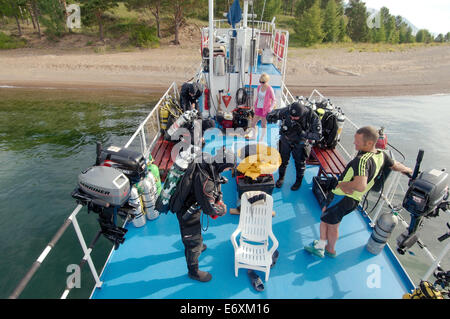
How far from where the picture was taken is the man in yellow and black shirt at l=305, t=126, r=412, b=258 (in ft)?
9.89

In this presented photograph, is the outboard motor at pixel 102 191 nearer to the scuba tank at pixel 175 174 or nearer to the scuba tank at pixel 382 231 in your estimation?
the scuba tank at pixel 175 174

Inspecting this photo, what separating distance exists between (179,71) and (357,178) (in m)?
25.5

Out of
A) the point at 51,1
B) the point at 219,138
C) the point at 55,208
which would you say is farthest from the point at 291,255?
the point at 51,1

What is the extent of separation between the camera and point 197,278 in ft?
11.2

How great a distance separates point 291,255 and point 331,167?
2.41 m

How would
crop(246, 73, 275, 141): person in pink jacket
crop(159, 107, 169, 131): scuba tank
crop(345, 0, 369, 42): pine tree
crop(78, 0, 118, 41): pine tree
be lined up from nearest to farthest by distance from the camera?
1. crop(246, 73, 275, 141): person in pink jacket
2. crop(159, 107, 169, 131): scuba tank
3. crop(78, 0, 118, 41): pine tree
4. crop(345, 0, 369, 42): pine tree

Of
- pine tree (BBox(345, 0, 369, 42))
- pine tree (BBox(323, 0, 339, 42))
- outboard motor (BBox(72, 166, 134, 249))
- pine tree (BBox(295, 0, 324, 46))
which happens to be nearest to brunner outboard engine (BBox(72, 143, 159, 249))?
outboard motor (BBox(72, 166, 134, 249))

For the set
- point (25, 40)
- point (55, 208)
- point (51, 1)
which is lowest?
point (55, 208)

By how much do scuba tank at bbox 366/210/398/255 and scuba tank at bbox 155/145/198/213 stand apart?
2860 millimetres

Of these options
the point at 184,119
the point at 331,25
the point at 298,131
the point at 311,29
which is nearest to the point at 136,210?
the point at 184,119

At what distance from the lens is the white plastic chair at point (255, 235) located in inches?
132

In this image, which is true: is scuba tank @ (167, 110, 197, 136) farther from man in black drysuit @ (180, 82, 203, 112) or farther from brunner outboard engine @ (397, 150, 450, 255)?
brunner outboard engine @ (397, 150, 450, 255)

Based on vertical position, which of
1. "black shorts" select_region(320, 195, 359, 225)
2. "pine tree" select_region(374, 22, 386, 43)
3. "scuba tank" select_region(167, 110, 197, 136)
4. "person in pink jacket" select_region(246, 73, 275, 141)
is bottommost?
"black shorts" select_region(320, 195, 359, 225)
